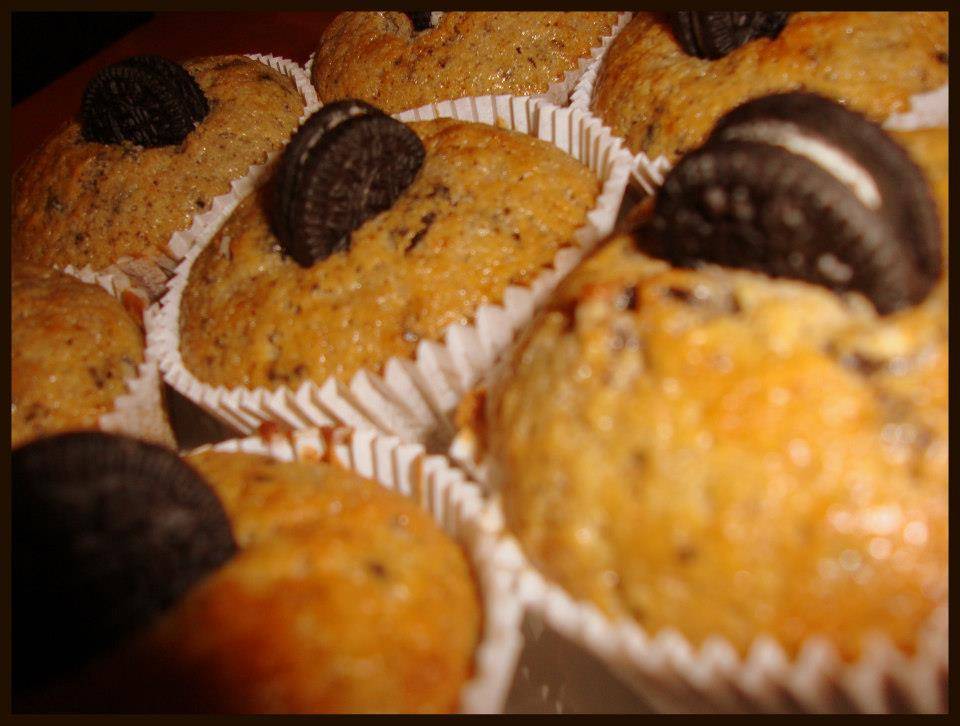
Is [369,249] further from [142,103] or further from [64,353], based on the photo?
[142,103]

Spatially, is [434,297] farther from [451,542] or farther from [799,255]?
[799,255]

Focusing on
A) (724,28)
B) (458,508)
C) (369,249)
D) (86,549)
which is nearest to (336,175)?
(369,249)

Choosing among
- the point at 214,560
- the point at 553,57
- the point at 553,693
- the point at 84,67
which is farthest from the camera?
the point at 84,67

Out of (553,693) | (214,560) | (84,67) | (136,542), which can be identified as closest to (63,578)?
(136,542)

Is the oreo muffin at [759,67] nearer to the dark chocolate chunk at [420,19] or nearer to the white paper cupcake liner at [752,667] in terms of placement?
the dark chocolate chunk at [420,19]

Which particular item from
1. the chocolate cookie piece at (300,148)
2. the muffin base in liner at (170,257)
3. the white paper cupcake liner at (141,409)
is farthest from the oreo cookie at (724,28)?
the white paper cupcake liner at (141,409)

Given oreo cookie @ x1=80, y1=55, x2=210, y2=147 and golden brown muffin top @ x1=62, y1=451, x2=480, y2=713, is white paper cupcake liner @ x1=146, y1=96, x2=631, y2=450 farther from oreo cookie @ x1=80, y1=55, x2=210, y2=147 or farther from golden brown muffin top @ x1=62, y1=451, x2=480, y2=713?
oreo cookie @ x1=80, y1=55, x2=210, y2=147
